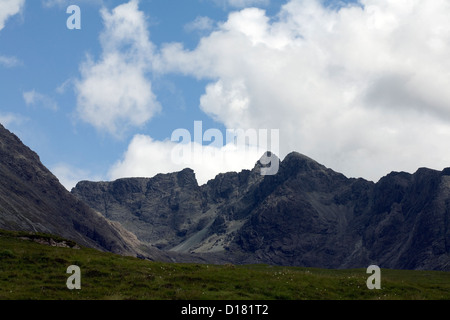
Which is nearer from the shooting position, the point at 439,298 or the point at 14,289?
the point at 14,289

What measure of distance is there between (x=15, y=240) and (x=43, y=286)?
2302cm

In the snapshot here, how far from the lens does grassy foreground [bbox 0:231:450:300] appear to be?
36250 mm

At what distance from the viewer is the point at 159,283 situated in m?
39.8

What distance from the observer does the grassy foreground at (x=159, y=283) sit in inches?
1427
